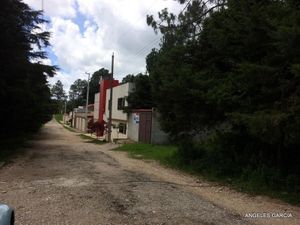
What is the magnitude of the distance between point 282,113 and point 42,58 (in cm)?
2207

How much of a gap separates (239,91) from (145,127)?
76.6 feet

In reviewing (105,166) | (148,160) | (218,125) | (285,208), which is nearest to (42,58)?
(148,160)

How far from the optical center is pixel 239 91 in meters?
14.1

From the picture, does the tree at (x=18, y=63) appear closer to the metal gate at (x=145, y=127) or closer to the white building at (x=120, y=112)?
the metal gate at (x=145, y=127)

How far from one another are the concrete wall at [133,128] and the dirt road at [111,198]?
22.9 metres

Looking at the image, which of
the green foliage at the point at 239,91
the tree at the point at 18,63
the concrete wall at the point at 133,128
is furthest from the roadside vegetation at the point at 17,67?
the concrete wall at the point at 133,128

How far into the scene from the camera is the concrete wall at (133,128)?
39.7 metres

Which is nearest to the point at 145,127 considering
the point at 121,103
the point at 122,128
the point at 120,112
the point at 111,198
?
the point at 122,128

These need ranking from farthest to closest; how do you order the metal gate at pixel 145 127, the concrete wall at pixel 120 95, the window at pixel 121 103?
the window at pixel 121 103
the concrete wall at pixel 120 95
the metal gate at pixel 145 127

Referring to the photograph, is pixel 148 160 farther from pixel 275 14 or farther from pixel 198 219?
pixel 198 219

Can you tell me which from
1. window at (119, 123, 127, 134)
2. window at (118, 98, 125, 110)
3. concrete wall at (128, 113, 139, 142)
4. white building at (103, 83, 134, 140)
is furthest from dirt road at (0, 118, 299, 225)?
window at (118, 98, 125, 110)

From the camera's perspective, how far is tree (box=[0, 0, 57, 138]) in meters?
21.6

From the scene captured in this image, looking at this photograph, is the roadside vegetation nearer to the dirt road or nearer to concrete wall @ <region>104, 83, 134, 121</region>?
the dirt road

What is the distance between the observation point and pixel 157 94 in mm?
18422
